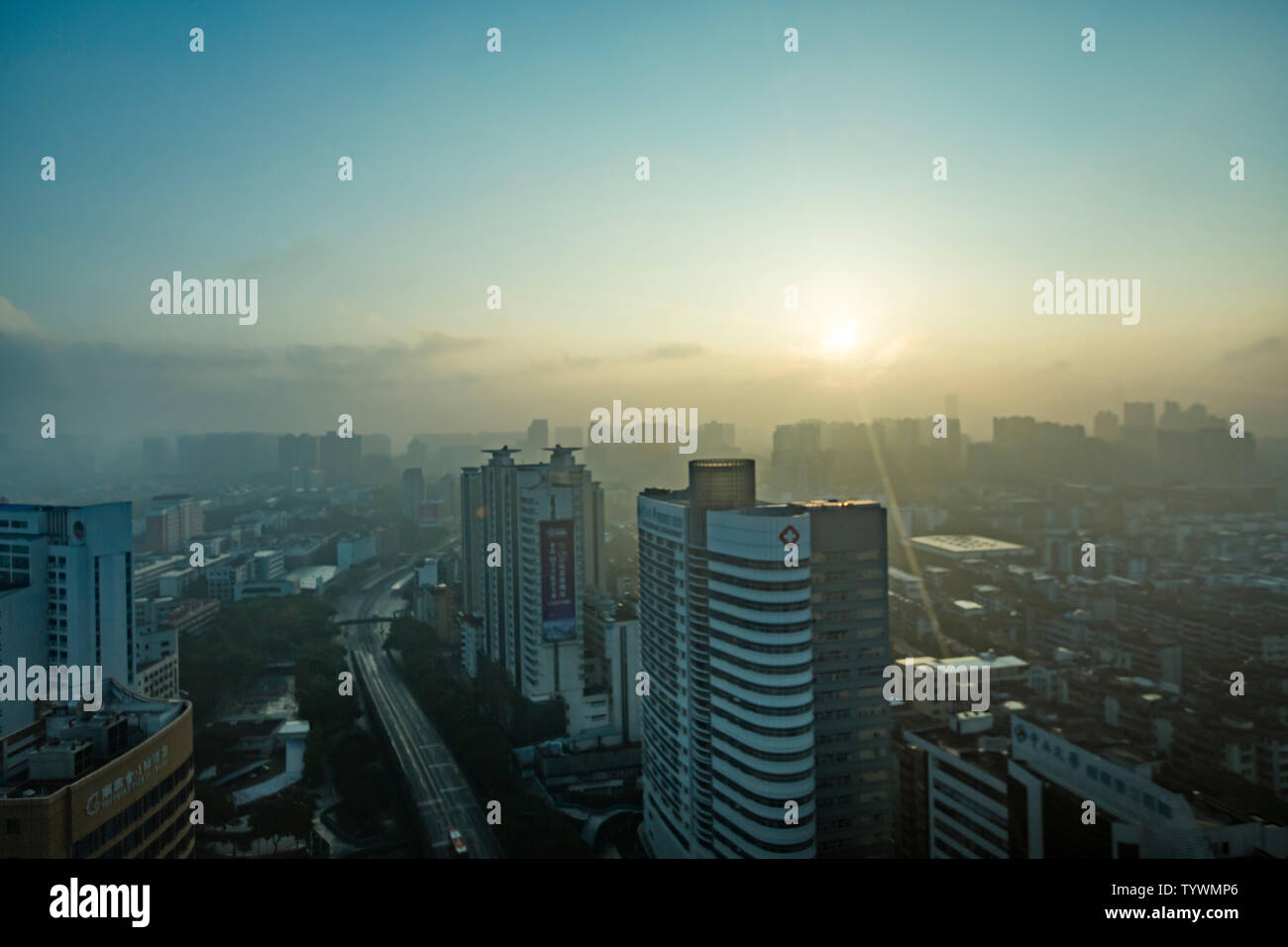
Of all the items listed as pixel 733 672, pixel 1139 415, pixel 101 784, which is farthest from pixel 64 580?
pixel 1139 415

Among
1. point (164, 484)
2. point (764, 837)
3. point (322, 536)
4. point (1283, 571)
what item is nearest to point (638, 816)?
point (764, 837)

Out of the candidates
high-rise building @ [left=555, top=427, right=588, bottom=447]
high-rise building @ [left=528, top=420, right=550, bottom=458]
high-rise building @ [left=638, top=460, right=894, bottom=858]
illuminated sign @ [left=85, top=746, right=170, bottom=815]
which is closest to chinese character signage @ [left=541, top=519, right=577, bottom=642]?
high-rise building @ [left=638, top=460, right=894, bottom=858]

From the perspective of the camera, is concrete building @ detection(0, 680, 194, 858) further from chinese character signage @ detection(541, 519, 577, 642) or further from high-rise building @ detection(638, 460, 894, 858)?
chinese character signage @ detection(541, 519, 577, 642)

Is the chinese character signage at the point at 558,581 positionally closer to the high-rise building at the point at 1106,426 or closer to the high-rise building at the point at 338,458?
the high-rise building at the point at 1106,426

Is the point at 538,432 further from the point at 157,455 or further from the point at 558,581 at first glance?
the point at 558,581

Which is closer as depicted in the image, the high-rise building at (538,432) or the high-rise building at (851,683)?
the high-rise building at (851,683)

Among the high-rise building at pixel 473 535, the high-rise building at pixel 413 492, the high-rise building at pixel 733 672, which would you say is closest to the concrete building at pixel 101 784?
the high-rise building at pixel 733 672

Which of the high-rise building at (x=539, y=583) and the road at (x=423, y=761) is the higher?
the high-rise building at (x=539, y=583)

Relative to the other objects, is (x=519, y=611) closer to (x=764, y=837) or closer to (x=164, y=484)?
(x=764, y=837)
